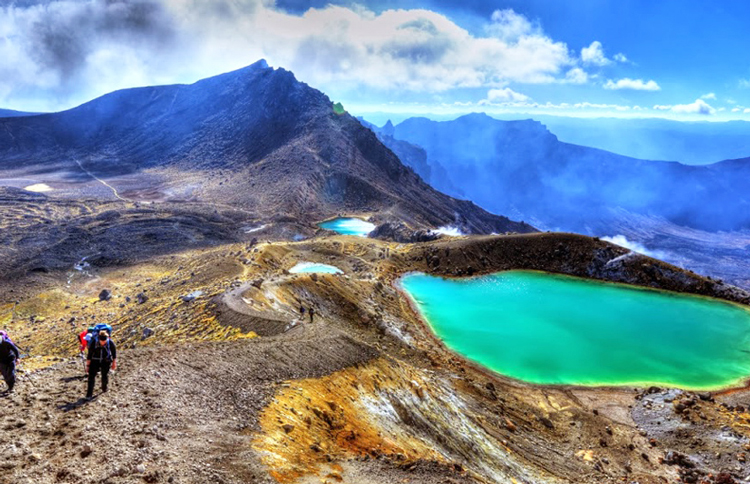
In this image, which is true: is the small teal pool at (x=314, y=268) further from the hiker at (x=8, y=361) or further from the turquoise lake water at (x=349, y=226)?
the turquoise lake water at (x=349, y=226)

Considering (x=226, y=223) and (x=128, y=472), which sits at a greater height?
(x=226, y=223)

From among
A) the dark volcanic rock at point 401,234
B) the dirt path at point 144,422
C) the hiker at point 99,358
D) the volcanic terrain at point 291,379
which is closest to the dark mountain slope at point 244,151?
the dark volcanic rock at point 401,234

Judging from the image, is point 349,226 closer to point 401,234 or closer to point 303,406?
point 401,234

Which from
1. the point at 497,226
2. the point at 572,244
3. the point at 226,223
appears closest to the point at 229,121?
the point at 226,223

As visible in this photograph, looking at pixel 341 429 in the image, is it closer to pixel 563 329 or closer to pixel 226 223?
pixel 563 329

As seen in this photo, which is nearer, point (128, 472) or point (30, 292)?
point (128, 472)

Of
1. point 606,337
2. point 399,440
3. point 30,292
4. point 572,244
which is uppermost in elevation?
point 572,244

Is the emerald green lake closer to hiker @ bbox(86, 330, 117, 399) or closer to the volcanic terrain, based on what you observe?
the volcanic terrain
